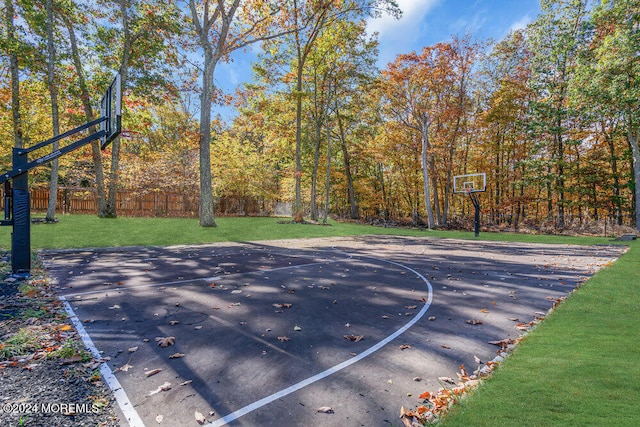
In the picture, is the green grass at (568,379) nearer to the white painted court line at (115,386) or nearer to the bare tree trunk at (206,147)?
the white painted court line at (115,386)

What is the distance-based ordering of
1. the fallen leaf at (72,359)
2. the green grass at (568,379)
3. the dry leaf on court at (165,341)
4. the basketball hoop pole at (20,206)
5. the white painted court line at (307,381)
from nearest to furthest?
1. the green grass at (568,379)
2. the white painted court line at (307,381)
3. the fallen leaf at (72,359)
4. the dry leaf on court at (165,341)
5. the basketball hoop pole at (20,206)

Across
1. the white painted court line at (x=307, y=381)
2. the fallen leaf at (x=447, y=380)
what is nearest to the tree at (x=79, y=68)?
the white painted court line at (x=307, y=381)

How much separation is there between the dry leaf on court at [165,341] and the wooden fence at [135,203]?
23532 millimetres

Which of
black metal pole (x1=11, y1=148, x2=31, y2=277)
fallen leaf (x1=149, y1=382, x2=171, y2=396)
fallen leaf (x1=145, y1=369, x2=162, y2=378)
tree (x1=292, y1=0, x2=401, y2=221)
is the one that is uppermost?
tree (x1=292, y1=0, x2=401, y2=221)

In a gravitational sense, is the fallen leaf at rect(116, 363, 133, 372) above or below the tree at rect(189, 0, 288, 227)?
below

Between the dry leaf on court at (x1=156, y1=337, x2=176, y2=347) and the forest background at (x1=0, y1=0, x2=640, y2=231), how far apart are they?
43.7 feet

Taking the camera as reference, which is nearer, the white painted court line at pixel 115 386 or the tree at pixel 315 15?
the white painted court line at pixel 115 386

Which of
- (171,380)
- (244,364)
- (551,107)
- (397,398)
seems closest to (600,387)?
(397,398)

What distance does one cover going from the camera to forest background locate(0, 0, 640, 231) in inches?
641

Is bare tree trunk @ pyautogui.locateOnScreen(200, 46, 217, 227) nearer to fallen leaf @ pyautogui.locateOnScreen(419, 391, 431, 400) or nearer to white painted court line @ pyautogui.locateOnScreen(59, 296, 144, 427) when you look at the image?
white painted court line @ pyautogui.locateOnScreen(59, 296, 144, 427)

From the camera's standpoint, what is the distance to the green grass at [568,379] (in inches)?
86.3

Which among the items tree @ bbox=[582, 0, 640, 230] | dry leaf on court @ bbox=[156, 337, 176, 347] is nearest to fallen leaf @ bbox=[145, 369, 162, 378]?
dry leaf on court @ bbox=[156, 337, 176, 347]

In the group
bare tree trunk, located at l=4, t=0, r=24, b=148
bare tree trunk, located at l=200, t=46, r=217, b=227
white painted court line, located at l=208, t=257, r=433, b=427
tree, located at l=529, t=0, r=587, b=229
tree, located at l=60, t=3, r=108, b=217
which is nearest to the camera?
white painted court line, located at l=208, t=257, r=433, b=427

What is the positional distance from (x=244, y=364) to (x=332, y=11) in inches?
933
